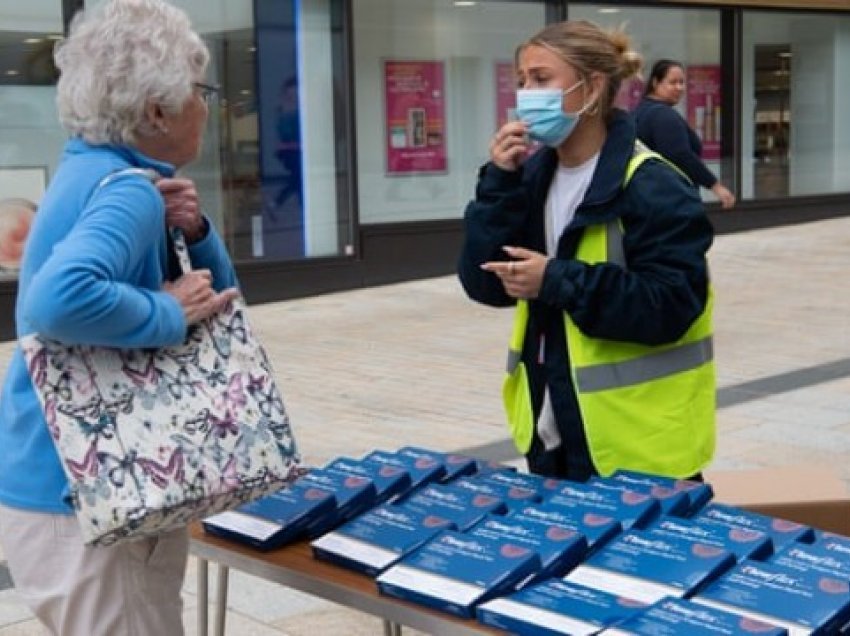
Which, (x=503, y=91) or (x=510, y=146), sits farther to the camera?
(x=503, y=91)

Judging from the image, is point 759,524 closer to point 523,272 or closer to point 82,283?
point 523,272

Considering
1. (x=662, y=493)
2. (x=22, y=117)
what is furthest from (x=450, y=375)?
(x=662, y=493)

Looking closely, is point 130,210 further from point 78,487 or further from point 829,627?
point 829,627

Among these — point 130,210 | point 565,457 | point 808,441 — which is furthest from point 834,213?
point 130,210

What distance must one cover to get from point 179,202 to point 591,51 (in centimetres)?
106

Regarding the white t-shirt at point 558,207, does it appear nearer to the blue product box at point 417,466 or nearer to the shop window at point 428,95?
the blue product box at point 417,466

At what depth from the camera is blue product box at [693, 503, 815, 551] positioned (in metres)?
2.32

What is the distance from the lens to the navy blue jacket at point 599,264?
9.20ft

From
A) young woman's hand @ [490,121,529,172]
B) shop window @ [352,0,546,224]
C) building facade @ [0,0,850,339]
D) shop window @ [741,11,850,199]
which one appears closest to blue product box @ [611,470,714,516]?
young woman's hand @ [490,121,529,172]

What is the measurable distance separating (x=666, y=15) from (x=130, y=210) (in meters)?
13.6

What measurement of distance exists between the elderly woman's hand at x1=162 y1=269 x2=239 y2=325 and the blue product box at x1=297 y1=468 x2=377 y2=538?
418 millimetres

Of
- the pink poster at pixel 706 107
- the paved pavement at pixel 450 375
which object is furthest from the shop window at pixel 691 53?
the paved pavement at pixel 450 375

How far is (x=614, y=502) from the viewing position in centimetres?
246

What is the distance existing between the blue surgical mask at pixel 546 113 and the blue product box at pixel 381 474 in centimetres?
80
